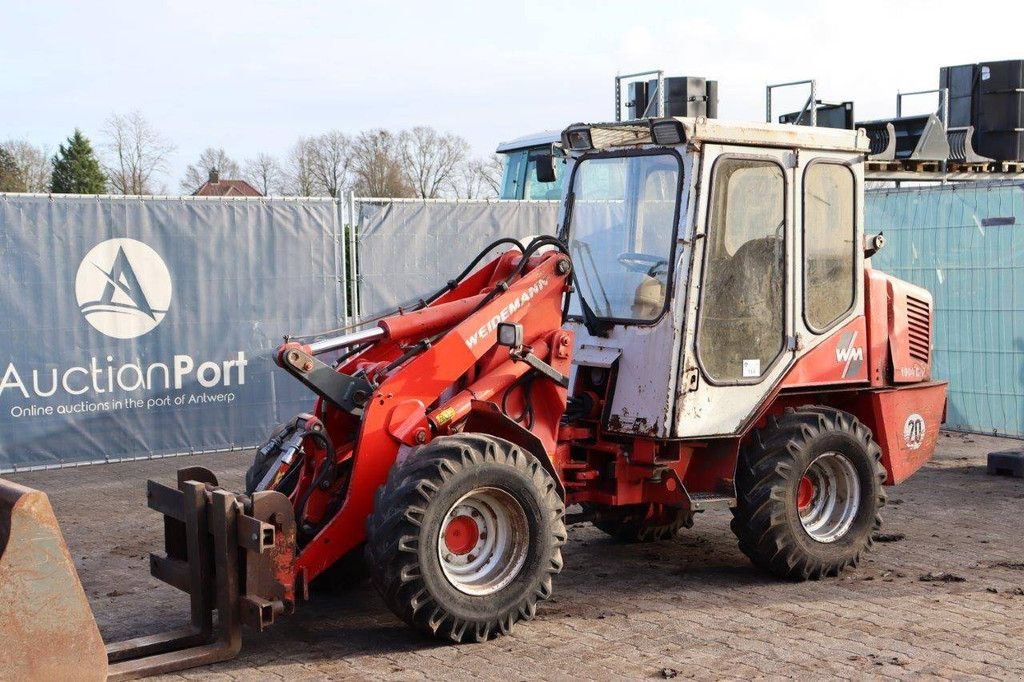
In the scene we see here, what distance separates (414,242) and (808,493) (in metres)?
6.14

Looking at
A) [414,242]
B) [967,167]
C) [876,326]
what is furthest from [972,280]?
[414,242]

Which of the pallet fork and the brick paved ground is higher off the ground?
the pallet fork

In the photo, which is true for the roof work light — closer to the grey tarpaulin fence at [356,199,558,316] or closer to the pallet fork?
the pallet fork

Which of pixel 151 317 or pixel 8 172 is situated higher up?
pixel 8 172

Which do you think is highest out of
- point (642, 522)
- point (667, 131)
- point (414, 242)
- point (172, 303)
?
point (667, 131)

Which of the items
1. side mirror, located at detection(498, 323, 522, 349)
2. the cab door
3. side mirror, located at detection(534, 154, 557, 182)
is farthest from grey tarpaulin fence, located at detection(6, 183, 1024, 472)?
the cab door

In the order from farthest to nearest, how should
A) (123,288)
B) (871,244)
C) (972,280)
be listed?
(972,280), (123,288), (871,244)

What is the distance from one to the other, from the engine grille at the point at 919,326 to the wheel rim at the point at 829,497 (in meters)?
1.00

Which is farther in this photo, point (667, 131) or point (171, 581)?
point (667, 131)

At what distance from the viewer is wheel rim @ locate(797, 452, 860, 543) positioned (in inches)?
281

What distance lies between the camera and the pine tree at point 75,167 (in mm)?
49344

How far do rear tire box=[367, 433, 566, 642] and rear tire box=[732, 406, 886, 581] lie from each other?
131 centimetres

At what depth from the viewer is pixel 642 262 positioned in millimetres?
6832

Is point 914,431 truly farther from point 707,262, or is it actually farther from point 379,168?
point 379,168
